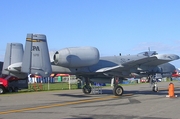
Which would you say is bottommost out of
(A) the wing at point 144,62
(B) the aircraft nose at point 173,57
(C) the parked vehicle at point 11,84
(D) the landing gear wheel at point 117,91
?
(D) the landing gear wheel at point 117,91

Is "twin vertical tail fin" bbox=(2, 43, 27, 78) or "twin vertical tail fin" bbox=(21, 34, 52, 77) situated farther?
"twin vertical tail fin" bbox=(2, 43, 27, 78)

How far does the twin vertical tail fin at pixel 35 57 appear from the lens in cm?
1820

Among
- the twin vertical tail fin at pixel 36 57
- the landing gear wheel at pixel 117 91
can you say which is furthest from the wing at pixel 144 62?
the twin vertical tail fin at pixel 36 57

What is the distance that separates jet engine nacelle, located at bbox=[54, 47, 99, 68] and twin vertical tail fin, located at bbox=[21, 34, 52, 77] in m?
1.16

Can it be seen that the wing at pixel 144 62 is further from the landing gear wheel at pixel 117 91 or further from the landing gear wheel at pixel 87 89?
the landing gear wheel at pixel 87 89

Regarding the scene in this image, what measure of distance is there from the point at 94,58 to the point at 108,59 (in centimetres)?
298

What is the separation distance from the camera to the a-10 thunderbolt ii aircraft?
18.3m

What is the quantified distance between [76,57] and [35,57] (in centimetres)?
281

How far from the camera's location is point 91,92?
25.3 metres

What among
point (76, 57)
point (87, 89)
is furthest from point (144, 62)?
point (87, 89)

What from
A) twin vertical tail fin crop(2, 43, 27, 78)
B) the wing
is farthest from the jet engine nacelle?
twin vertical tail fin crop(2, 43, 27, 78)

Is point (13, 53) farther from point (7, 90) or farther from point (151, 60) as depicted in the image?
point (151, 60)

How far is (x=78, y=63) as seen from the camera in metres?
19.8

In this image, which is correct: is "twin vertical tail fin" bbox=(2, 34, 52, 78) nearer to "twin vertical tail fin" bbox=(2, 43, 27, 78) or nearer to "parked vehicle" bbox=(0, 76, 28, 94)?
"twin vertical tail fin" bbox=(2, 43, 27, 78)
